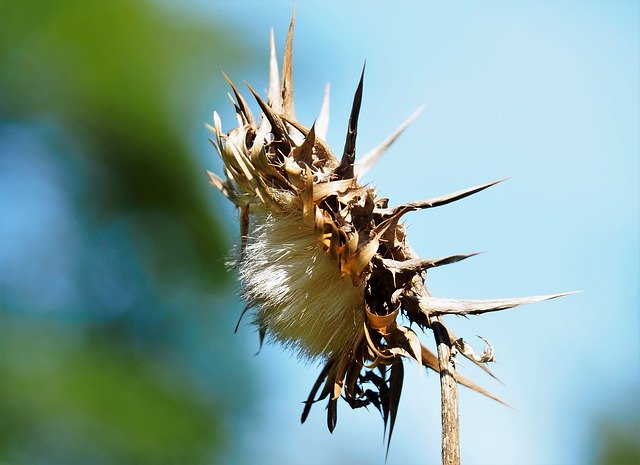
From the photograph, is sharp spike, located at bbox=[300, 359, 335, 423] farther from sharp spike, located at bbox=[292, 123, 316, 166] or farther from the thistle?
sharp spike, located at bbox=[292, 123, 316, 166]

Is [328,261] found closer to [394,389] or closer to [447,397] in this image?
[394,389]

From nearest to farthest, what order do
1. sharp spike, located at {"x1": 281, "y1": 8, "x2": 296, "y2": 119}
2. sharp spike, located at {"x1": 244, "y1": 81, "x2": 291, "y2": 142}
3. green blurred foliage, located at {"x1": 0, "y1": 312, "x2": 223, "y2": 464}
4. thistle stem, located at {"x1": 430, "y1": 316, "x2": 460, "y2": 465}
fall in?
thistle stem, located at {"x1": 430, "y1": 316, "x2": 460, "y2": 465}
sharp spike, located at {"x1": 244, "y1": 81, "x2": 291, "y2": 142}
sharp spike, located at {"x1": 281, "y1": 8, "x2": 296, "y2": 119}
green blurred foliage, located at {"x1": 0, "y1": 312, "x2": 223, "y2": 464}

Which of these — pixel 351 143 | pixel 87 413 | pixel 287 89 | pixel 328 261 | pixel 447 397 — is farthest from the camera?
pixel 87 413

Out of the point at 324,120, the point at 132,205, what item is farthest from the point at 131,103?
the point at 324,120

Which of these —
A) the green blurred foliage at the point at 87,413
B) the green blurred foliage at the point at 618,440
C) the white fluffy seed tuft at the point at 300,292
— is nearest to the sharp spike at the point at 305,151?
the white fluffy seed tuft at the point at 300,292

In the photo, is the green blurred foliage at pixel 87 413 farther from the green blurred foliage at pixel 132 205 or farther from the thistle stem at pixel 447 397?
the thistle stem at pixel 447 397

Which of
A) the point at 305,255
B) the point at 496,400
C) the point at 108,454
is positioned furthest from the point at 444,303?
the point at 108,454

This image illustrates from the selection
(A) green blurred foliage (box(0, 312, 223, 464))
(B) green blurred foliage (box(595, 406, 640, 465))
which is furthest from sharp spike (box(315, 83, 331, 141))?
(B) green blurred foliage (box(595, 406, 640, 465))
